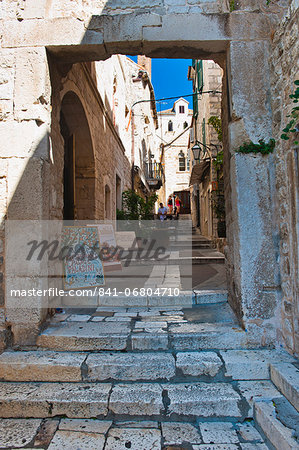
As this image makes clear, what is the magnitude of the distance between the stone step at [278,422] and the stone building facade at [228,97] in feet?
2.32

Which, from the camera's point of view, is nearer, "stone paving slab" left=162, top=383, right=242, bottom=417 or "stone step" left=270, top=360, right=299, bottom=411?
"stone step" left=270, top=360, right=299, bottom=411

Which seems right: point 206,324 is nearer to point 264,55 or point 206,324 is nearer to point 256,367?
point 256,367

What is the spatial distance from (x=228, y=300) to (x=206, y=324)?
71 cm

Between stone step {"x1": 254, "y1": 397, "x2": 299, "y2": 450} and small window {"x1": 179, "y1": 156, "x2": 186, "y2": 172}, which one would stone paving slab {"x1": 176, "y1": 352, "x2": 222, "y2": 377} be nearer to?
stone step {"x1": 254, "y1": 397, "x2": 299, "y2": 450}

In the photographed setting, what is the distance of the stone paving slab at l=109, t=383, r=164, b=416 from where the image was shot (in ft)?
7.47

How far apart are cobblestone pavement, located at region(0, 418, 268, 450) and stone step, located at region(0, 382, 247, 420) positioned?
2.3 inches

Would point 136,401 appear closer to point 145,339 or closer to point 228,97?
point 145,339

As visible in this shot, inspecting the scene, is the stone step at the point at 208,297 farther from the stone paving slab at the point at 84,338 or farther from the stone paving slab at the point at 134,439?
the stone paving slab at the point at 134,439

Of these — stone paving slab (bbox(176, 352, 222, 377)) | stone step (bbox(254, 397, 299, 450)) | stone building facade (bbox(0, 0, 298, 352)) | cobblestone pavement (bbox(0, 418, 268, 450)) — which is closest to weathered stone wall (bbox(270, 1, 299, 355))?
stone building facade (bbox(0, 0, 298, 352))

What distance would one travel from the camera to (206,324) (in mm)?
3059

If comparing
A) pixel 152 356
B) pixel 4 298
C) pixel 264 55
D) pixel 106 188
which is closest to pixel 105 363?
pixel 152 356

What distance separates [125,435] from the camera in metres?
2.09

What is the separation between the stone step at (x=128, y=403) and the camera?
7.44ft

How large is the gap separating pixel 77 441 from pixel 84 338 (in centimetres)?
88
